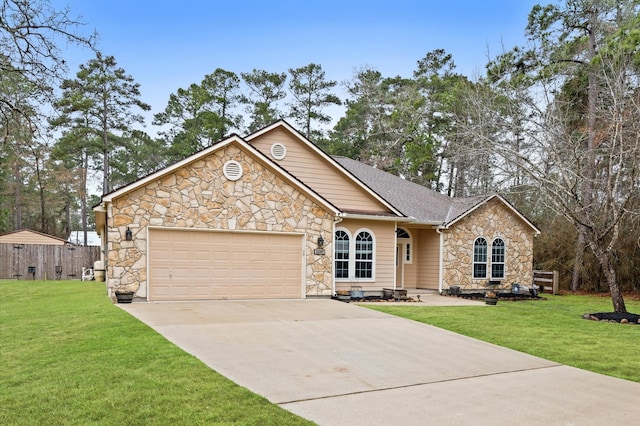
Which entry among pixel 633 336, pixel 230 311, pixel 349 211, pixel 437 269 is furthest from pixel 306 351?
pixel 437 269

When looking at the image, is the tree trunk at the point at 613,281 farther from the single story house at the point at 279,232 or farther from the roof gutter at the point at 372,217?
the roof gutter at the point at 372,217

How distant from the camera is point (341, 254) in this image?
15.5 metres

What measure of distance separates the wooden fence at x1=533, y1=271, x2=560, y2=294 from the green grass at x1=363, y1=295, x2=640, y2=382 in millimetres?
5262

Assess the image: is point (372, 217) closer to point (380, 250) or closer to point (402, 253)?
point (380, 250)

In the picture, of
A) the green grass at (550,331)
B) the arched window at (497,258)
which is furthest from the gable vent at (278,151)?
the arched window at (497,258)

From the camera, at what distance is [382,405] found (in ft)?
17.1

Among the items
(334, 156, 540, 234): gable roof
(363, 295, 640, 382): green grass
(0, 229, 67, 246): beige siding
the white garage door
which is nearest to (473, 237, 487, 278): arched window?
(334, 156, 540, 234): gable roof

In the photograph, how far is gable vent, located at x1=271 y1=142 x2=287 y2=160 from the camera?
16.1 meters

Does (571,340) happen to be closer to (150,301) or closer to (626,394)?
(626,394)

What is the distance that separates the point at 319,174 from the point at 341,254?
2.90 meters

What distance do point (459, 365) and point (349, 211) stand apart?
905cm

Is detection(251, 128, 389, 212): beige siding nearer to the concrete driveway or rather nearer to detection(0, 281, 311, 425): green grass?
the concrete driveway

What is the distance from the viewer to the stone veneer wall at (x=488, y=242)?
1805 centimetres

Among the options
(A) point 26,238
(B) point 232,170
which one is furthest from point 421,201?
(A) point 26,238
